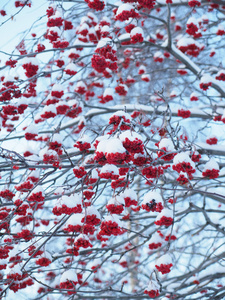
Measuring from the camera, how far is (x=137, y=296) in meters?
3.71

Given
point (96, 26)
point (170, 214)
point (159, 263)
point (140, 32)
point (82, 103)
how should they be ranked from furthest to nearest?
point (96, 26) < point (82, 103) < point (140, 32) < point (159, 263) < point (170, 214)

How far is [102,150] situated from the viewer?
72.1 inches

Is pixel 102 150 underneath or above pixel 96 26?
underneath

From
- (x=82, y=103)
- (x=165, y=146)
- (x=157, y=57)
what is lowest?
(x=165, y=146)

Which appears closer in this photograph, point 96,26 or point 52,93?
point 52,93

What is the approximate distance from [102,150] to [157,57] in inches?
166

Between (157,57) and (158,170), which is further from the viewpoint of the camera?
(157,57)

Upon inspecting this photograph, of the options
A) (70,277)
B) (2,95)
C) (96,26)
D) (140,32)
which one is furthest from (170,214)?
(96,26)

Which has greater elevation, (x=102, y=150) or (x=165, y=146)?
(x=165, y=146)

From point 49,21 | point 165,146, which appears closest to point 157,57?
point 49,21

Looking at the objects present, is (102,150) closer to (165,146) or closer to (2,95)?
(165,146)

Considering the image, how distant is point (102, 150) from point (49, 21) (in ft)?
8.46

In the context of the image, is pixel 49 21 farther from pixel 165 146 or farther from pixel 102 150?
pixel 102 150

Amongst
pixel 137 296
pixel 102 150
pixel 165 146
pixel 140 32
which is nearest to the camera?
pixel 102 150
